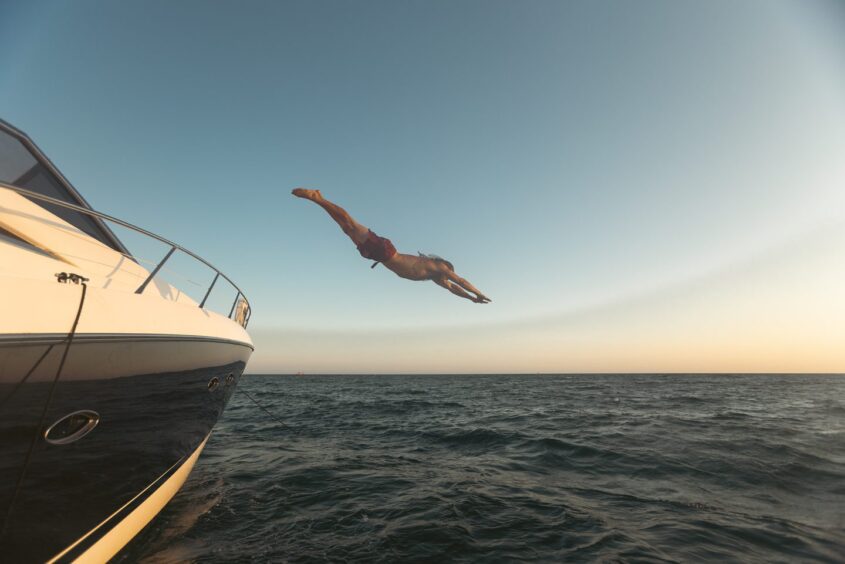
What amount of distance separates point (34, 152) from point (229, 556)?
479cm

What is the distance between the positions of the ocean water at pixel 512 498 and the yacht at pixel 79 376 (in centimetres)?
126

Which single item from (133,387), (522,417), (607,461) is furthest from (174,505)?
(522,417)

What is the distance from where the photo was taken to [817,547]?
3836 millimetres

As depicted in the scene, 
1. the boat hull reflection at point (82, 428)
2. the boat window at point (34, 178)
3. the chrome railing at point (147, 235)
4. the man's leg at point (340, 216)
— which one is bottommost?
the boat hull reflection at point (82, 428)

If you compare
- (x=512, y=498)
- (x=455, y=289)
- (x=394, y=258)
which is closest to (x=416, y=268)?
(x=394, y=258)

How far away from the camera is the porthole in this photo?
85.7 inches

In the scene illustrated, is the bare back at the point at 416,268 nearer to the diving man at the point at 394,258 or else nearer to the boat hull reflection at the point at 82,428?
the diving man at the point at 394,258

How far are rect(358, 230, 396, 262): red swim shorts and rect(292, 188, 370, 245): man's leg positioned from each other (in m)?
0.11

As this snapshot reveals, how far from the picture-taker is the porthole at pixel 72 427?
85.7 inches

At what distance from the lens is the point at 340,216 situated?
748 centimetres

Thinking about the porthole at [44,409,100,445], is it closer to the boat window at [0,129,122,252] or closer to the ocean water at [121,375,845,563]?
the ocean water at [121,375,845,563]

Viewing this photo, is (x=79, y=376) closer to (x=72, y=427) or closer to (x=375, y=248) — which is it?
(x=72, y=427)

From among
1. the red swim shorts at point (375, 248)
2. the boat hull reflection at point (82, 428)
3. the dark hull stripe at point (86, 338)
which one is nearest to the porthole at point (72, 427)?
the boat hull reflection at point (82, 428)

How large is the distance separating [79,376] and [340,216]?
5652mm
